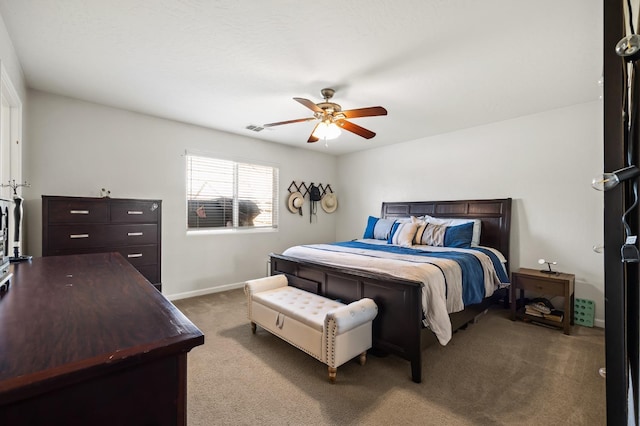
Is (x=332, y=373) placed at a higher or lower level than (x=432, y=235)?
lower

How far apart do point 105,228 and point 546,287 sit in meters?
4.70

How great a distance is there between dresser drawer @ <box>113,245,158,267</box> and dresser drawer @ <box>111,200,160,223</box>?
30 cm

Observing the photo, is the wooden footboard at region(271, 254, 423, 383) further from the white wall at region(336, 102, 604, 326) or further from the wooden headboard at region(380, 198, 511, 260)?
the white wall at region(336, 102, 604, 326)

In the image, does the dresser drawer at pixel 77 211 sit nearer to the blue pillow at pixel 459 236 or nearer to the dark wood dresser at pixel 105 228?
the dark wood dresser at pixel 105 228

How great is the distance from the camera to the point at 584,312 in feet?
10.5

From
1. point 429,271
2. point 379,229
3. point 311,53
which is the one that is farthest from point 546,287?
point 311,53

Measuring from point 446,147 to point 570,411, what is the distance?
11.4 feet

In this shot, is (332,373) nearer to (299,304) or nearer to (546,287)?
(299,304)

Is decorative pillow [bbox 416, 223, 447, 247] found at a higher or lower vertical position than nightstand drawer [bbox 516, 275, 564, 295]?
higher

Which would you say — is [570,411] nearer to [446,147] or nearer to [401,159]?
[446,147]

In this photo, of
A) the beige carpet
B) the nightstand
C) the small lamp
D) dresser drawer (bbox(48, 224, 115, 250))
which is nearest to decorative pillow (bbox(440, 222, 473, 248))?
the nightstand

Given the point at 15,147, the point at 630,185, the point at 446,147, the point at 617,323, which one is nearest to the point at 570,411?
the point at 617,323

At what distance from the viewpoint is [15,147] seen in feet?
8.57

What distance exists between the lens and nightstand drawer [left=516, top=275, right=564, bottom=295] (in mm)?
3045
